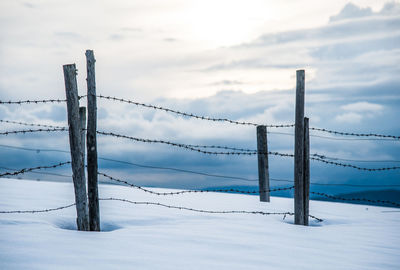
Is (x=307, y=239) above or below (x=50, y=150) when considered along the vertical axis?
below

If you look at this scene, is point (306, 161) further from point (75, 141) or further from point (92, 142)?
point (75, 141)

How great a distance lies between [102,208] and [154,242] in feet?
11.1

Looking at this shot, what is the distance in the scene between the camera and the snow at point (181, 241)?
4.90m

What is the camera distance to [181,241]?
238 inches

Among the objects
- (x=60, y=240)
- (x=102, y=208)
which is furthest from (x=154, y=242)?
(x=102, y=208)

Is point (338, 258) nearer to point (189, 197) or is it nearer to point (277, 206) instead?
point (277, 206)

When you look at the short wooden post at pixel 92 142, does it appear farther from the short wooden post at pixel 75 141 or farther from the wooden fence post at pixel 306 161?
the wooden fence post at pixel 306 161

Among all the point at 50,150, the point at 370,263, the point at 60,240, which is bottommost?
the point at 370,263

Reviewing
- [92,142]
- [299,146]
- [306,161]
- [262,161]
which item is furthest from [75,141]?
[262,161]

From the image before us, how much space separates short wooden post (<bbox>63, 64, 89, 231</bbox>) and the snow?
0.37 metres

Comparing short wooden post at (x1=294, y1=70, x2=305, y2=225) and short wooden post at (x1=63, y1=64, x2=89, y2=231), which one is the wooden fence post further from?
short wooden post at (x1=63, y1=64, x2=89, y2=231)

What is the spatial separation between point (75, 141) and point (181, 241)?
2145mm

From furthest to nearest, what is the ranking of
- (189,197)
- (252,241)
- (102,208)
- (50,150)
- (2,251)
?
1. (189,197)
2. (50,150)
3. (102,208)
4. (252,241)
5. (2,251)

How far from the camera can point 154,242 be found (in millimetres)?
5828
